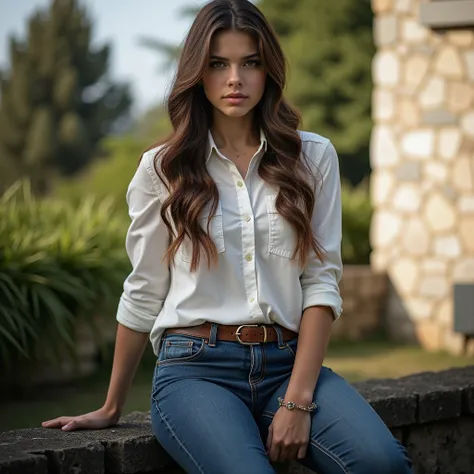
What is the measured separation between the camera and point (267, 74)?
2.59 metres

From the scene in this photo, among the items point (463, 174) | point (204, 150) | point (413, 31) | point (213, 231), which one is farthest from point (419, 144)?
point (213, 231)

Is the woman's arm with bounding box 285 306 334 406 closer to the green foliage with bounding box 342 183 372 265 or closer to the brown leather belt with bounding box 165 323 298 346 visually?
the brown leather belt with bounding box 165 323 298 346

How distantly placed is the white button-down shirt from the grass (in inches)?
75.4

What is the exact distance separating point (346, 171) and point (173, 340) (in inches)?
875

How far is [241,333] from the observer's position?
2404 mm

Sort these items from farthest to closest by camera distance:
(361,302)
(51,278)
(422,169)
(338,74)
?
(338,74) → (361,302) → (422,169) → (51,278)

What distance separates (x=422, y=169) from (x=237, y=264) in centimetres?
510

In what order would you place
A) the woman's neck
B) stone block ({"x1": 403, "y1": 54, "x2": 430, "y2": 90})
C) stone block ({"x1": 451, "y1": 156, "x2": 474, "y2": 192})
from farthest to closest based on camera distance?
stone block ({"x1": 403, "y1": 54, "x2": 430, "y2": 90})
stone block ({"x1": 451, "y1": 156, "x2": 474, "y2": 192})
the woman's neck

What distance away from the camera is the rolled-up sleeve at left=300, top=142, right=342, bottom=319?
2.51 meters

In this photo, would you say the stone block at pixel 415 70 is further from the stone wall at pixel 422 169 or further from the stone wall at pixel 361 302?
the stone wall at pixel 361 302

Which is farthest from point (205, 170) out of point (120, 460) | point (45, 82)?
point (45, 82)

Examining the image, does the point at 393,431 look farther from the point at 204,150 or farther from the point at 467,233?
the point at 467,233

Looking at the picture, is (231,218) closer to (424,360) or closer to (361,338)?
(424,360)

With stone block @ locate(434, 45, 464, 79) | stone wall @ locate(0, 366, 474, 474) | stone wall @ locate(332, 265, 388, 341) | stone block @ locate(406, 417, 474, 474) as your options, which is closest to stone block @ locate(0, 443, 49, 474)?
stone wall @ locate(0, 366, 474, 474)
